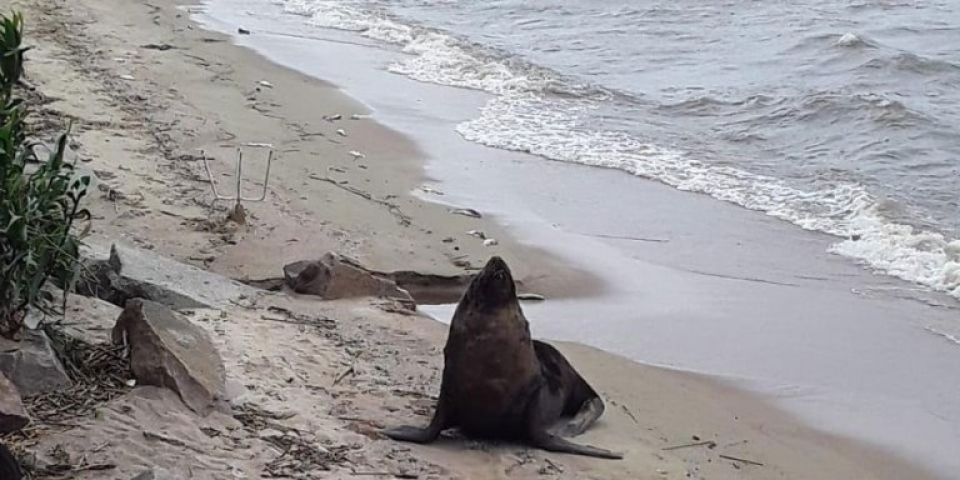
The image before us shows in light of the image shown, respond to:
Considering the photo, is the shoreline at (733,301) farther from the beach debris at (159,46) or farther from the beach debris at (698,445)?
the beach debris at (159,46)

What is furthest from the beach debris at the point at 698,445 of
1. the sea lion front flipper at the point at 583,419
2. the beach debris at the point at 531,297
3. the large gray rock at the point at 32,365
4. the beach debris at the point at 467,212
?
the beach debris at the point at 467,212

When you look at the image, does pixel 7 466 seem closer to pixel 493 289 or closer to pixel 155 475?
pixel 155 475

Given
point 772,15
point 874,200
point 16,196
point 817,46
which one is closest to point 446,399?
point 16,196

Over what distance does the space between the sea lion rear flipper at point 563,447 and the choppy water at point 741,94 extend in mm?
3682

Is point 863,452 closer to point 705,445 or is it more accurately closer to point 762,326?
point 705,445

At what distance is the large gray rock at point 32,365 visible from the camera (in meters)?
4.09

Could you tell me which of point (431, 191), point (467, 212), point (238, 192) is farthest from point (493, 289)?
point (431, 191)

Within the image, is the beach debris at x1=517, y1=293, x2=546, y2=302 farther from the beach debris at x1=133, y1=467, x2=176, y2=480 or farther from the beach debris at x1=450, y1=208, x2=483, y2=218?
the beach debris at x1=133, y1=467, x2=176, y2=480

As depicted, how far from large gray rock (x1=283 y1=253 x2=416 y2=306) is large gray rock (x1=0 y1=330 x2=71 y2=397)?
82.2 inches

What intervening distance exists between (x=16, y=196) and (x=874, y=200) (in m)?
6.90

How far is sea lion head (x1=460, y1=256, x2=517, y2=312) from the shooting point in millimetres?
4645

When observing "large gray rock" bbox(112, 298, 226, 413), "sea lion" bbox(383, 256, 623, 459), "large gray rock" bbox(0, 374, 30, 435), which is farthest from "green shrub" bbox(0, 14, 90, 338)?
"sea lion" bbox(383, 256, 623, 459)

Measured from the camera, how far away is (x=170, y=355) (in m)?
4.34

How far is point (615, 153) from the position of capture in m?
10.8
